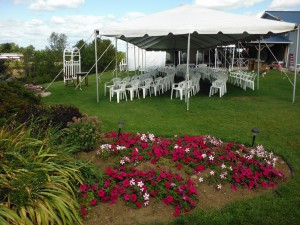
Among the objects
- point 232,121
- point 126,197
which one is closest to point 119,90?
point 232,121

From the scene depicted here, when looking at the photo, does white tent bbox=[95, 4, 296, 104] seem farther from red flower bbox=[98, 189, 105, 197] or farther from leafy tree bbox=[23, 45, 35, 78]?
leafy tree bbox=[23, 45, 35, 78]

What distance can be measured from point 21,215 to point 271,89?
46.8ft

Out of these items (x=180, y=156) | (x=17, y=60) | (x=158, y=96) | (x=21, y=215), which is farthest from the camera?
(x=17, y=60)

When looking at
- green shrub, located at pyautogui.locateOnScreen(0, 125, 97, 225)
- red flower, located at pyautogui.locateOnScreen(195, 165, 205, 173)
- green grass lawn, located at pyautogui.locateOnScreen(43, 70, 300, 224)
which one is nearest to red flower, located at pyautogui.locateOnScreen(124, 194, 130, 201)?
green shrub, located at pyautogui.locateOnScreen(0, 125, 97, 225)

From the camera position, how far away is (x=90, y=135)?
5164 millimetres

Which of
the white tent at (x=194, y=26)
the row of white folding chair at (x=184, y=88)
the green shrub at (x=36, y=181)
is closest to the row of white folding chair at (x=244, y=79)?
the row of white folding chair at (x=184, y=88)

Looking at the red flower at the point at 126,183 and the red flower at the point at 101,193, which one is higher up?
the red flower at the point at 126,183

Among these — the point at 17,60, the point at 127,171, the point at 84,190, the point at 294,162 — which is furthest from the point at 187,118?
the point at 17,60

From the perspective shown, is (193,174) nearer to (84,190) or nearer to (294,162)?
(84,190)

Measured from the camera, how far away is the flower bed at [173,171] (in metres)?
3.99

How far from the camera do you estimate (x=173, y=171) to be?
463 cm

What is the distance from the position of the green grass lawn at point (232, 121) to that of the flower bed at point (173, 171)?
1.21ft

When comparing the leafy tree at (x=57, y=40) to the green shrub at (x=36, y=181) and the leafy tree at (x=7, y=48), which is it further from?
the green shrub at (x=36, y=181)

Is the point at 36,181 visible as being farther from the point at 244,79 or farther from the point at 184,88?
the point at 244,79
